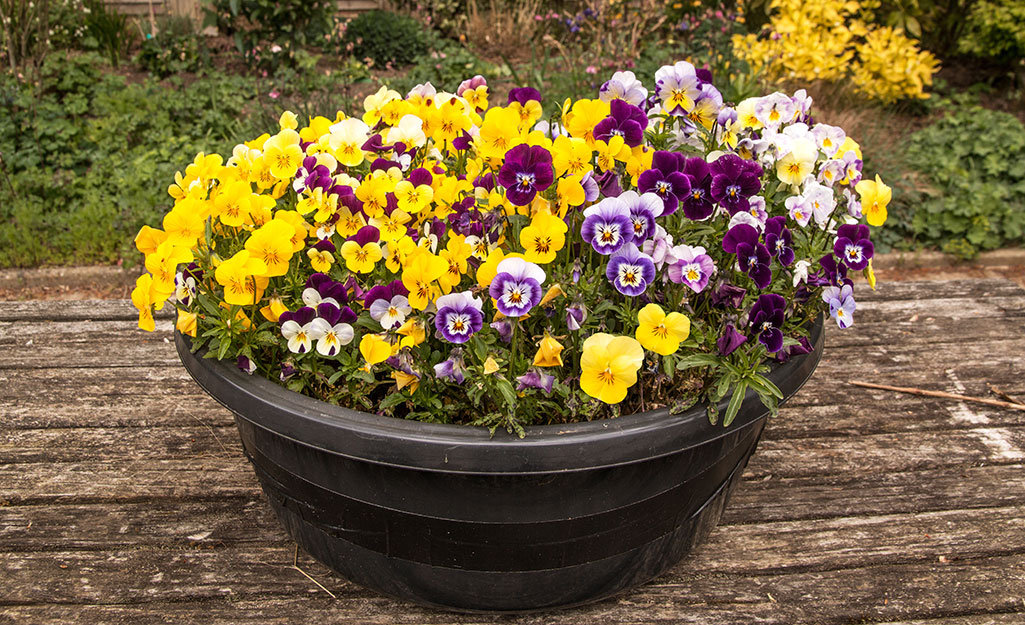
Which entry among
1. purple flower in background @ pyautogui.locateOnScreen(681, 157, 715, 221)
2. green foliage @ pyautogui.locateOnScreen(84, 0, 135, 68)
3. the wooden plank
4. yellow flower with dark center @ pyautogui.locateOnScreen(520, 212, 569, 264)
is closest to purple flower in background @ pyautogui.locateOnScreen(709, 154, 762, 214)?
purple flower in background @ pyautogui.locateOnScreen(681, 157, 715, 221)

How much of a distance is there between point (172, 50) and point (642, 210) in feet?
16.1

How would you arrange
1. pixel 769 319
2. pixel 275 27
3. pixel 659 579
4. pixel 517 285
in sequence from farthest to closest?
1. pixel 275 27
2. pixel 659 579
3. pixel 769 319
4. pixel 517 285

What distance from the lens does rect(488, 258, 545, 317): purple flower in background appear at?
107cm

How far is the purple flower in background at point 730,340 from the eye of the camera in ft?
3.79

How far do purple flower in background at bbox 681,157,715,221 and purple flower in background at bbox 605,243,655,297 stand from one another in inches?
5.2

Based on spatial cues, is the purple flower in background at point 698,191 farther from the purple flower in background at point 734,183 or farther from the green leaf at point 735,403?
the green leaf at point 735,403

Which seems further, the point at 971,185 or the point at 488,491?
the point at 971,185

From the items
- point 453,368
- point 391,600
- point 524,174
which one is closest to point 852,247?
point 524,174

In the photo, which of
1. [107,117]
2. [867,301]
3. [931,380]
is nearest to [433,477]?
[931,380]

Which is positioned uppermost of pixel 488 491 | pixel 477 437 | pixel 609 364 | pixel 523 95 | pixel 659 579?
pixel 523 95

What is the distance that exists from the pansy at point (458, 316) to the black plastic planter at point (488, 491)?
16cm

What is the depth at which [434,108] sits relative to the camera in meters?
1.40

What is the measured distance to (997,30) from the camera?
495cm

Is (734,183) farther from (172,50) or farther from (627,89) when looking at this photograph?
(172,50)
